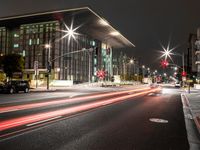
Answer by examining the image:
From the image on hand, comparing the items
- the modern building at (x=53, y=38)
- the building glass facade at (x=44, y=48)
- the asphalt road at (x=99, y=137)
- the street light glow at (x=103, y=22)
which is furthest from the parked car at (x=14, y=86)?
the street light glow at (x=103, y=22)

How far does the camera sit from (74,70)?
307 ft

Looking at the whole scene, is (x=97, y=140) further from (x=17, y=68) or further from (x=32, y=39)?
(x=32, y=39)

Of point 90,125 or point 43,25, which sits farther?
point 43,25

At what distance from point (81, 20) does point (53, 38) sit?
12.7 metres

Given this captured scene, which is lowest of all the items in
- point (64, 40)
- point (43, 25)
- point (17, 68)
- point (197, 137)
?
point (197, 137)

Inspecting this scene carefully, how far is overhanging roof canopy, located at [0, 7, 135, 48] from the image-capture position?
275 ft

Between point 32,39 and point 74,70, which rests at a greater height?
point 32,39

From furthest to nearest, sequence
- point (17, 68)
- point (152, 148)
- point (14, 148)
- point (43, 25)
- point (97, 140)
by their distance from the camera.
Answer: point (43, 25) < point (17, 68) < point (97, 140) < point (152, 148) < point (14, 148)

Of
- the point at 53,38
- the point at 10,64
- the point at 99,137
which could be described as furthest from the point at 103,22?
the point at 99,137

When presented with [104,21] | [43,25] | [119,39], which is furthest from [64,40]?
[119,39]

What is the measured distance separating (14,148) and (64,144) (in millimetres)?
1336

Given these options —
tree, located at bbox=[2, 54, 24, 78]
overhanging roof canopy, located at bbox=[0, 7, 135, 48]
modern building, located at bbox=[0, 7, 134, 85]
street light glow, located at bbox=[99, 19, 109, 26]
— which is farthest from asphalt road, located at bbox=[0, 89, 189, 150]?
street light glow, located at bbox=[99, 19, 109, 26]

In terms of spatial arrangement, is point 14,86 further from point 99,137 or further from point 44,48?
point 44,48

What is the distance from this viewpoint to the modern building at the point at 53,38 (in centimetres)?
8512
